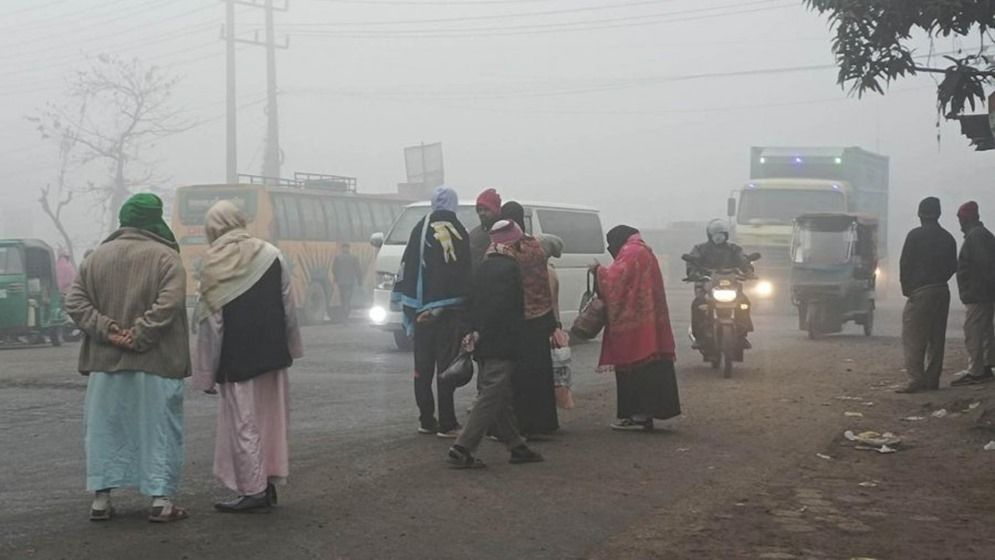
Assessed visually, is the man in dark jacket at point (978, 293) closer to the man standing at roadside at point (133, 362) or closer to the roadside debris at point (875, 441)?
the roadside debris at point (875, 441)

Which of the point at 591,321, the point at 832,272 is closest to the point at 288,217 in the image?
the point at 832,272

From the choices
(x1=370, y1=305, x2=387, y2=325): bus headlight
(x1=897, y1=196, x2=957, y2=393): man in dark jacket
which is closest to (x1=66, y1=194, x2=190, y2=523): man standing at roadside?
(x1=897, y1=196, x2=957, y2=393): man in dark jacket

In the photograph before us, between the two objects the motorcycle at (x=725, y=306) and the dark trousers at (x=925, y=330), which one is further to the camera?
the motorcycle at (x=725, y=306)

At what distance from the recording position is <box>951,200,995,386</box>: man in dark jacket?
12.3 meters

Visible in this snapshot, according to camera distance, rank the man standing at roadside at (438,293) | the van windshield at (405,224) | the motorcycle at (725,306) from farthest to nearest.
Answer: the van windshield at (405,224) → the motorcycle at (725,306) → the man standing at roadside at (438,293)

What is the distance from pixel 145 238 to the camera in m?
6.48

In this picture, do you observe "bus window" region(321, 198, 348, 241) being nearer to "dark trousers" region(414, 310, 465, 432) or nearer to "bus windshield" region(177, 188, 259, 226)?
"bus windshield" region(177, 188, 259, 226)

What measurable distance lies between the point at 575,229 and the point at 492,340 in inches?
522

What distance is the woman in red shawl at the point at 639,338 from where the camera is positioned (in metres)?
9.56

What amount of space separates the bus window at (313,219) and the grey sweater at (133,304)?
82.3 feet

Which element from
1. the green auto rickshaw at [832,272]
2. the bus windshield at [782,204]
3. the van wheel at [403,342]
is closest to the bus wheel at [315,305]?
the bus windshield at [782,204]

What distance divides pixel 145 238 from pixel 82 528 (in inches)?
58.5

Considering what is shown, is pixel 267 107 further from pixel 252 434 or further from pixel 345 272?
pixel 252 434

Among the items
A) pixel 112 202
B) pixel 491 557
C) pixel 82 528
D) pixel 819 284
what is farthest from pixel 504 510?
pixel 112 202
